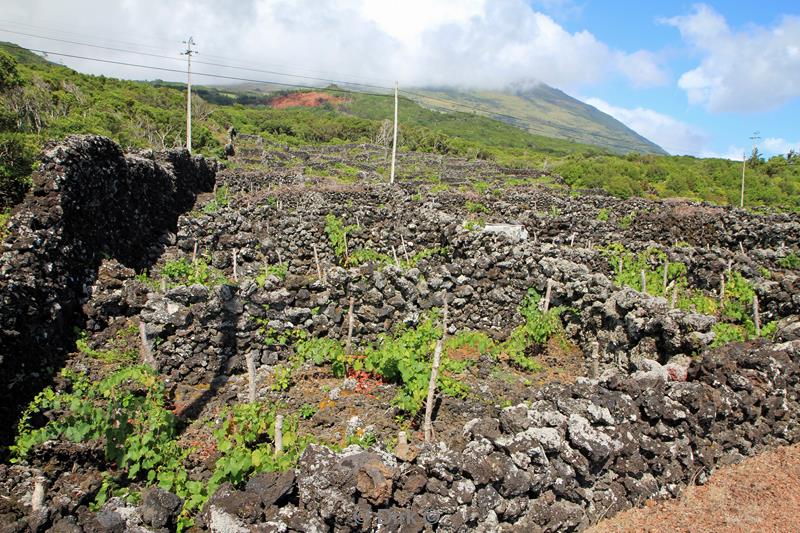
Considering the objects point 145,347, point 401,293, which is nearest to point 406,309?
point 401,293

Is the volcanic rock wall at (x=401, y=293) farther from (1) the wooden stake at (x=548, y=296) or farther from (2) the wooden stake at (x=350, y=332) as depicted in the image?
(2) the wooden stake at (x=350, y=332)

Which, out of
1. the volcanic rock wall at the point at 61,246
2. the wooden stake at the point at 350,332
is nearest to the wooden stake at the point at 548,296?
the wooden stake at the point at 350,332

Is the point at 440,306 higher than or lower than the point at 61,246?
lower

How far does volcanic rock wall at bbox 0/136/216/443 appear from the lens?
27.9 ft

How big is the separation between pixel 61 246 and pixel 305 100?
142 meters

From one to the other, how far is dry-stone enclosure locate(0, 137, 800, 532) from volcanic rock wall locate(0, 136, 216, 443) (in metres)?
0.05

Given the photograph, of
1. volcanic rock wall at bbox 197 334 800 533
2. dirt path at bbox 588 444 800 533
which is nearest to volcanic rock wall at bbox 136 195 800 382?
volcanic rock wall at bbox 197 334 800 533

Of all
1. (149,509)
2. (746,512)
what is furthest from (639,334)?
(149,509)

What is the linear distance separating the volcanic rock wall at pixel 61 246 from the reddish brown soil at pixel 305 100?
432ft

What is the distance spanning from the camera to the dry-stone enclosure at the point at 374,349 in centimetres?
514

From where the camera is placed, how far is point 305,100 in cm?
14188

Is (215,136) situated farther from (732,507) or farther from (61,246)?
(732,507)

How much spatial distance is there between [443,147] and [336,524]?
6880cm

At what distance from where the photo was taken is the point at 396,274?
1192cm
